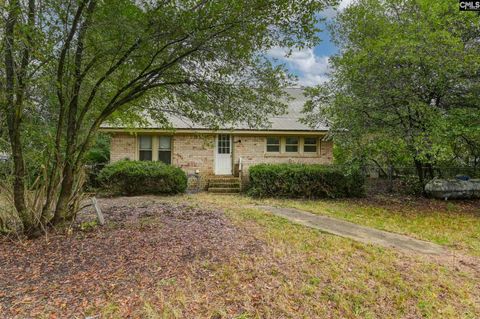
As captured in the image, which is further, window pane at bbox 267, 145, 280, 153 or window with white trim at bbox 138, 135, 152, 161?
window pane at bbox 267, 145, 280, 153

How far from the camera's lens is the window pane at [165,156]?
13084 millimetres

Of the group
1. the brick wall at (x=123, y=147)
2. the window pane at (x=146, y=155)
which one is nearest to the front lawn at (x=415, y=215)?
the window pane at (x=146, y=155)

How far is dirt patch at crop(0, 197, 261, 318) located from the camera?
10.4ft

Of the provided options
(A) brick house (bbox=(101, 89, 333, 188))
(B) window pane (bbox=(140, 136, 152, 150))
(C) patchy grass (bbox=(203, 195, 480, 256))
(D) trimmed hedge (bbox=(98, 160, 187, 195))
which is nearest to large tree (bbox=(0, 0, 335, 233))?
(C) patchy grass (bbox=(203, 195, 480, 256))

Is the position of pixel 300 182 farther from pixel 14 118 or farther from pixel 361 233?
pixel 14 118

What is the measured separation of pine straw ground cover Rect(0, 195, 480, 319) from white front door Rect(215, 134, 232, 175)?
303 inches

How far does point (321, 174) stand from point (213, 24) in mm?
7397

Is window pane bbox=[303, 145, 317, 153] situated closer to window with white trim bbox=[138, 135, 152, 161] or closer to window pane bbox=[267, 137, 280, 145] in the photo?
window pane bbox=[267, 137, 280, 145]

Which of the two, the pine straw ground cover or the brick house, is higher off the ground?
the brick house

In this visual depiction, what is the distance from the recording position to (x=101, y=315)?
9.60 ft

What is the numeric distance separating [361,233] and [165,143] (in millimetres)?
9569

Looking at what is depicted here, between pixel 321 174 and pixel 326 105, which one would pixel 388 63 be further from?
pixel 321 174

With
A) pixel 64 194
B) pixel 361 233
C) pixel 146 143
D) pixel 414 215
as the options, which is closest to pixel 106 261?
pixel 64 194

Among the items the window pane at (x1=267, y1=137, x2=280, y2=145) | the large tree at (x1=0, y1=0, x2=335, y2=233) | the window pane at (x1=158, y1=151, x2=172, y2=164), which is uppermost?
the large tree at (x1=0, y1=0, x2=335, y2=233)
